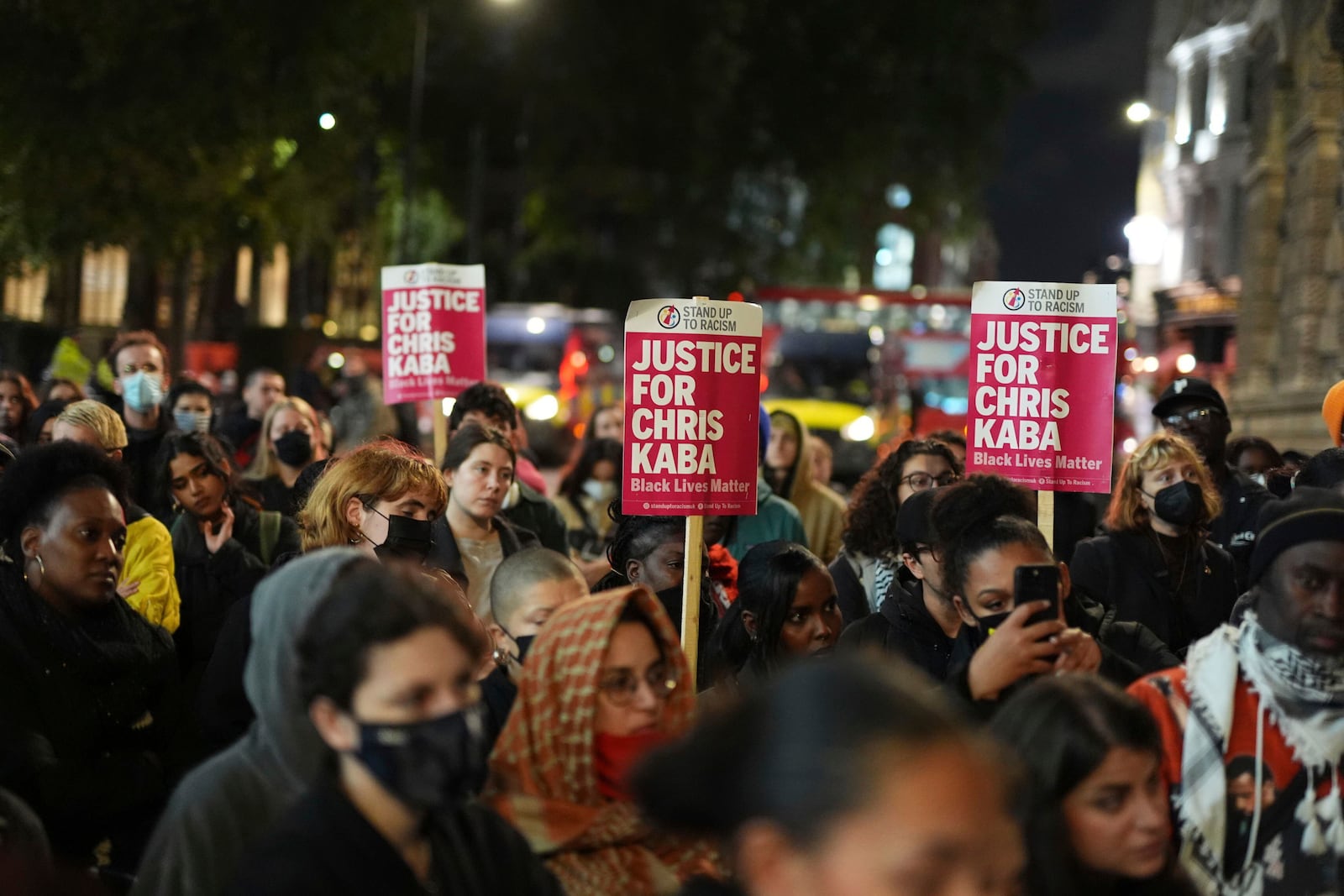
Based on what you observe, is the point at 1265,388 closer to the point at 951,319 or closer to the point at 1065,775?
the point at 951,319

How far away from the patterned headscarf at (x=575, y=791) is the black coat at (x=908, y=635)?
1.67 metres

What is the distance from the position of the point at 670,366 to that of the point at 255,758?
3.42 metres

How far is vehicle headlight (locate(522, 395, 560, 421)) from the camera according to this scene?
30953 mm

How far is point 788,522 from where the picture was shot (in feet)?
27.6

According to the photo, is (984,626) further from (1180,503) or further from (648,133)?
(648,133)

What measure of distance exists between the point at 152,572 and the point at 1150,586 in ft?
12.0

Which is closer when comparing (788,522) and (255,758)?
(255,758)

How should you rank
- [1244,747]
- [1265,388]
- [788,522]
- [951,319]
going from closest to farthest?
[1244,747] → [788,522] → [1265,388] → [951,319]

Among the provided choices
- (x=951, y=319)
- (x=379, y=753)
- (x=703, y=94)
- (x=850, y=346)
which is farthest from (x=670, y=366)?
(x=703, y=94)

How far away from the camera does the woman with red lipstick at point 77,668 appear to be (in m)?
4.25

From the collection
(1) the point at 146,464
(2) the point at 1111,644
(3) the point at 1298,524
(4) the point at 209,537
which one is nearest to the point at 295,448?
(1) the point at 146,464

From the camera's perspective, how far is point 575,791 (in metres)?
3.42

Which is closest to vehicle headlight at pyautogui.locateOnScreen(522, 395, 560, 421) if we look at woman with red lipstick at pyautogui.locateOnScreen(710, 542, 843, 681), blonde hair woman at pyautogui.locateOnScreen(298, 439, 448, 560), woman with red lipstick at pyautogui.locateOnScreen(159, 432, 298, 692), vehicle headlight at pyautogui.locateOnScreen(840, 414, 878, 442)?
vehicle headlight at pyautogui.locateOnScreen(840, 414, 878, 442)

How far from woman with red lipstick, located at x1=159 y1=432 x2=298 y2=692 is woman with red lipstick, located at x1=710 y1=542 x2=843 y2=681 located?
7.23 feet
